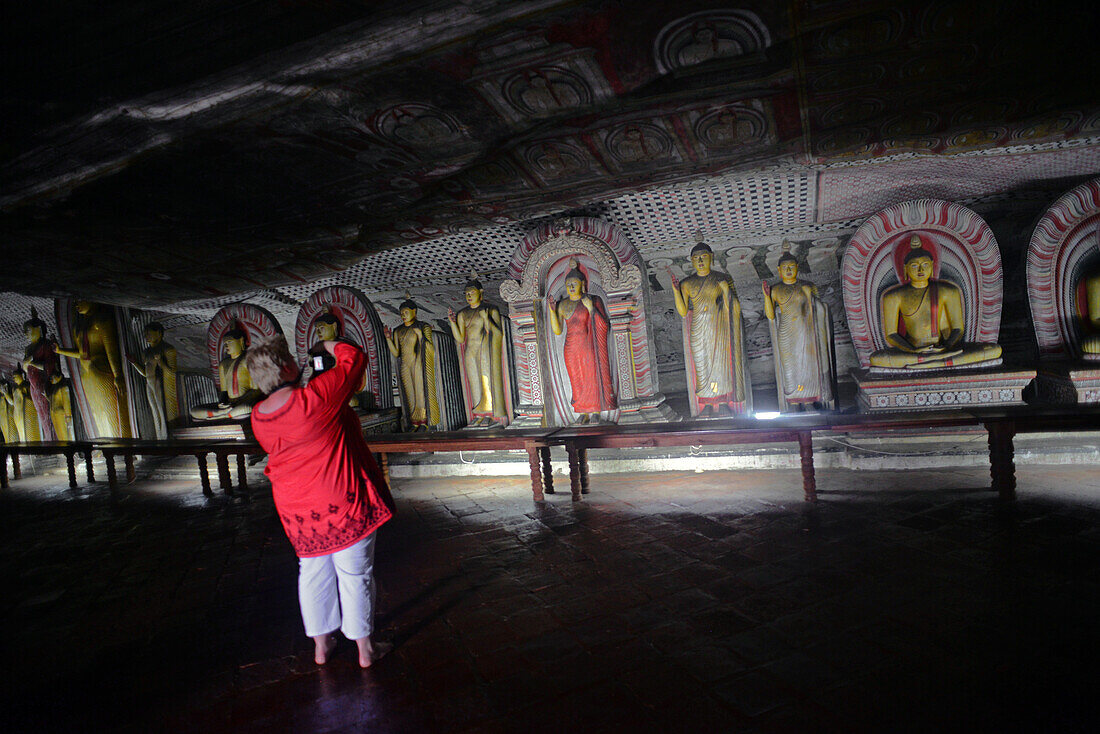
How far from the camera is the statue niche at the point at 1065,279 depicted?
4977mm

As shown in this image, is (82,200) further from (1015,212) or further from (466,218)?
(1015,212)

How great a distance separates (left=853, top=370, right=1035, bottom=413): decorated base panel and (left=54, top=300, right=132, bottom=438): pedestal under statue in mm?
10856

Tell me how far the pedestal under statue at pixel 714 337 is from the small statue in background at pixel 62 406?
10416mm

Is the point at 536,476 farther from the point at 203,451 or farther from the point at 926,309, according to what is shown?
the point at 926,309

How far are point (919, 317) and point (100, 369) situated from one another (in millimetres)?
11691

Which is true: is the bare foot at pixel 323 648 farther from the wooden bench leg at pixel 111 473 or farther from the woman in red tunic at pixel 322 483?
the wooden bench leg at pixel 111 473

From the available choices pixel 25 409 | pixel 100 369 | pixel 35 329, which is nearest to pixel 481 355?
pixel 100 369

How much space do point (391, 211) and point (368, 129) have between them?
2.07 metres

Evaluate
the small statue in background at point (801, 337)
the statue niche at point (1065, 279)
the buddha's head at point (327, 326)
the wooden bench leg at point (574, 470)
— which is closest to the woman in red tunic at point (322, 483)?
the wooden bench leg at point (574, 470)

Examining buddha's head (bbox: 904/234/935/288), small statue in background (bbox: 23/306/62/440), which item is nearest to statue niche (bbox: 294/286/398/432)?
small statue in background (bbox: 23/306/62/440)

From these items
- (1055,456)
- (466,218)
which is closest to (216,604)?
(466,218)

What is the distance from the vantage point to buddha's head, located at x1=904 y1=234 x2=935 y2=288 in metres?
5.40

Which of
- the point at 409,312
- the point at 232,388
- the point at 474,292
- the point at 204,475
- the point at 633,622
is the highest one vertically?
the point at 474,292

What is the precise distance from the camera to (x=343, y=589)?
2.51 metres
